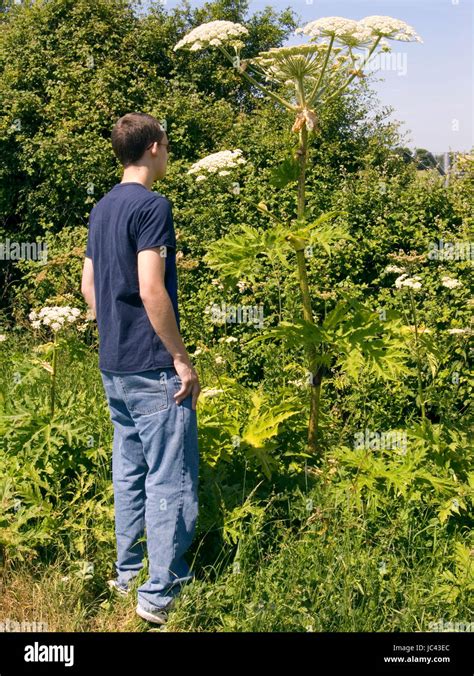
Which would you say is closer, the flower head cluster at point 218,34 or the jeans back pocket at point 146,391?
the jeans back pocket at point 146,391

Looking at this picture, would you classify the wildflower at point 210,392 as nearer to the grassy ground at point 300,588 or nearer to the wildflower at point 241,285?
the grassy ground at point 300,588

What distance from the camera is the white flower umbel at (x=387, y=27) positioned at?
156 inches

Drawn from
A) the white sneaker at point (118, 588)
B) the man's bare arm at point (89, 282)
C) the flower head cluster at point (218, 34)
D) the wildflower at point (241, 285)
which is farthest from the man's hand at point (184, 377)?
the wildflower at point (241, 285)

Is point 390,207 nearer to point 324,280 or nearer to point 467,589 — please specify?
point 324,280

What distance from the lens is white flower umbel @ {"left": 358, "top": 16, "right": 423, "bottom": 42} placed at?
13.0 ft

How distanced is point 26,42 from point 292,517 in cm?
782

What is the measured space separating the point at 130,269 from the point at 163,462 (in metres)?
0.85

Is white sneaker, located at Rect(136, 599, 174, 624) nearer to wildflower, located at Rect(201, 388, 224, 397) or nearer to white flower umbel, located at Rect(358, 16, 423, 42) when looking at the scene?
wildflower, located at Rect(201, 388, 224, 397)

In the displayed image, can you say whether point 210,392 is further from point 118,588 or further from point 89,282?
point 118,588

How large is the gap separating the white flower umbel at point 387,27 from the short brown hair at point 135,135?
129 centimetres

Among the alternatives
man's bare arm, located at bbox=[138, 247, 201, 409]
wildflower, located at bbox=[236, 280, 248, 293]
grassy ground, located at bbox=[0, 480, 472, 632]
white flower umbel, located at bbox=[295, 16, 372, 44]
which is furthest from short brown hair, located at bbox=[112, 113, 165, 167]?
wildflower, located at bbox=[236, 280, 248, 293]

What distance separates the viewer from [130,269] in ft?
11.1

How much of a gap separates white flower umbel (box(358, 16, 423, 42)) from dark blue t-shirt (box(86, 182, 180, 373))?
1.50 m
